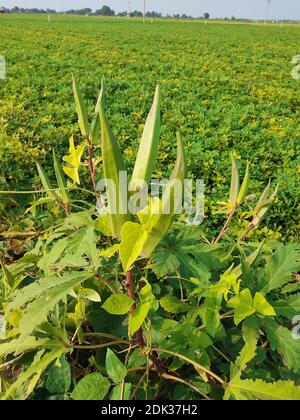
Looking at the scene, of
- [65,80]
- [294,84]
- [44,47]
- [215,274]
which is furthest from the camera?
[44,47]

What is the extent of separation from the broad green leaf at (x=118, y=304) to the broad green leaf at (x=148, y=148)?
224 mm

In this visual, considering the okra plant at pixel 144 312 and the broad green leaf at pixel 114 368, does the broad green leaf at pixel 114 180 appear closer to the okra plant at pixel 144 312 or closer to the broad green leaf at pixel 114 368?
the okra plant at pixel 144 312

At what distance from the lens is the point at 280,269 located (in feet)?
3.23

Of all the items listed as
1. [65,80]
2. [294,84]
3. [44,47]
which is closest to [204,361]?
[65,80]

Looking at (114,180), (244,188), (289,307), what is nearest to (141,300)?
(114,180)

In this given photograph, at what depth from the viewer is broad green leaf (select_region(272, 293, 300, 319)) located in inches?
36.9

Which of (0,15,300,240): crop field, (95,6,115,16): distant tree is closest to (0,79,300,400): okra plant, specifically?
(0,15,300,240): crop field

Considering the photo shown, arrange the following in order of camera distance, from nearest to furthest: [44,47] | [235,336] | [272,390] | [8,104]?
1. [272,390]
2. [235,336]
3. [8,104]
4. [44,47]

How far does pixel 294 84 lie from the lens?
812 cm

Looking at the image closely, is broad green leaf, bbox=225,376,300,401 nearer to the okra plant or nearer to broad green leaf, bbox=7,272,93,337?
the okra plant

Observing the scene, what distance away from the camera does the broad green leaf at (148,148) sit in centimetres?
81

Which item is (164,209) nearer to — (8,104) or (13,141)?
(13,141)
